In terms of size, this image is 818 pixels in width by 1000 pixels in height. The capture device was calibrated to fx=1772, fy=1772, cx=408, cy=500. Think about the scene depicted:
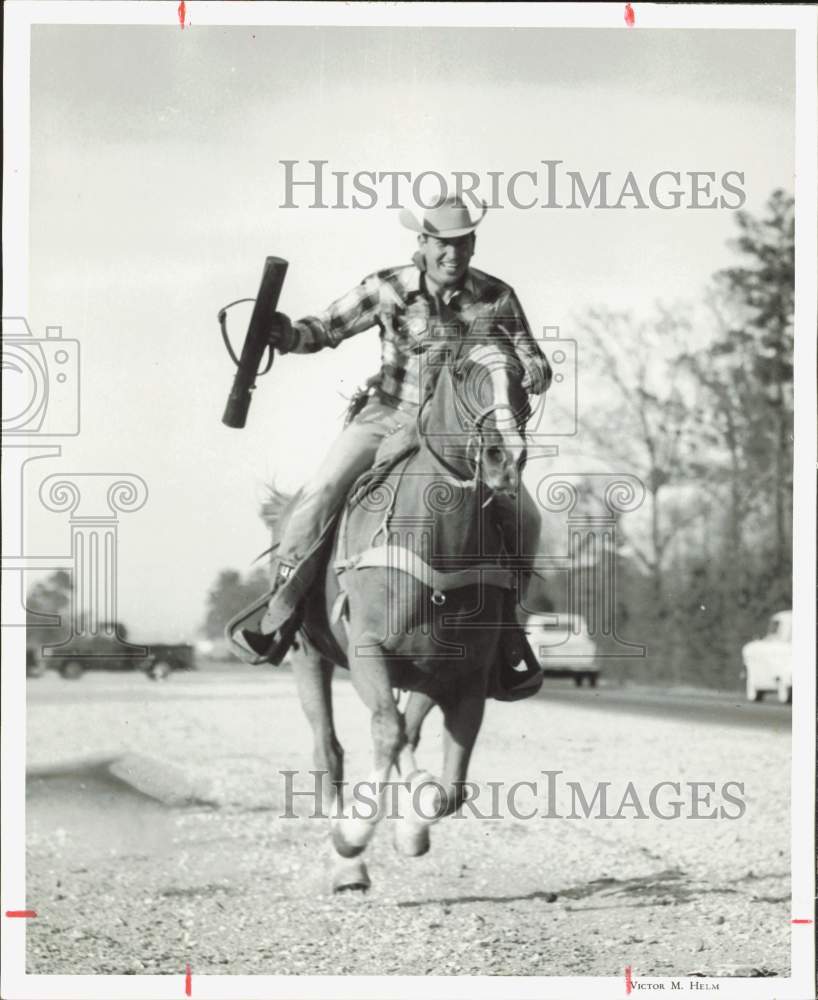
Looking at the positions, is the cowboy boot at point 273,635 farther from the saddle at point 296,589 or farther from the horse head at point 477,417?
the horse head at point 477,417

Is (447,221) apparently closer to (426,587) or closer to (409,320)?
(409,320)

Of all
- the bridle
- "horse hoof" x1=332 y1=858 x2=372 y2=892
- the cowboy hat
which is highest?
the cowboy hat

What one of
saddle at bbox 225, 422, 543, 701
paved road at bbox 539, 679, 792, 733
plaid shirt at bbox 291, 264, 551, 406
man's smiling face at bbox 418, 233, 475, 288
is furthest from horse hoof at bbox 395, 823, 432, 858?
man's smiling face at bbox 418, 233, 475, 288

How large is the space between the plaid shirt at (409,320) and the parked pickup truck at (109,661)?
1300 mm

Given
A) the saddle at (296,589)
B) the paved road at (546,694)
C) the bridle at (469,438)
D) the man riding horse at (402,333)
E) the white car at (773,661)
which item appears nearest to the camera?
the bridle at (469,438)

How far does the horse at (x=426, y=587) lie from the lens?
6.61 metres

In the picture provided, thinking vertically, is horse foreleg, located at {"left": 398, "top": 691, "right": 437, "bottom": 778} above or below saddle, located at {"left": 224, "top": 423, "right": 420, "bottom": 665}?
below

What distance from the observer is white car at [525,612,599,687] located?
22.6 feet

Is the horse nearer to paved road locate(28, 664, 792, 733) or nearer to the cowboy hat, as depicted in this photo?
paved road locate(28, 664, 792, 733)

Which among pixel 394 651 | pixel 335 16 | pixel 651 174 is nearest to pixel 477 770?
pixel 394 651

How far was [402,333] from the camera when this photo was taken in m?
6.91

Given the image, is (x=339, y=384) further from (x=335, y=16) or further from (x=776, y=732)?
(x=776, y=732)

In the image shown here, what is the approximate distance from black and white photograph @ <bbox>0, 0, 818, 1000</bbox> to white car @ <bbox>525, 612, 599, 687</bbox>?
0.04ft

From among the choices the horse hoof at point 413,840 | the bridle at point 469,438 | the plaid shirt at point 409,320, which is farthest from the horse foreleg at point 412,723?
the plaid shirt at point 409,320
